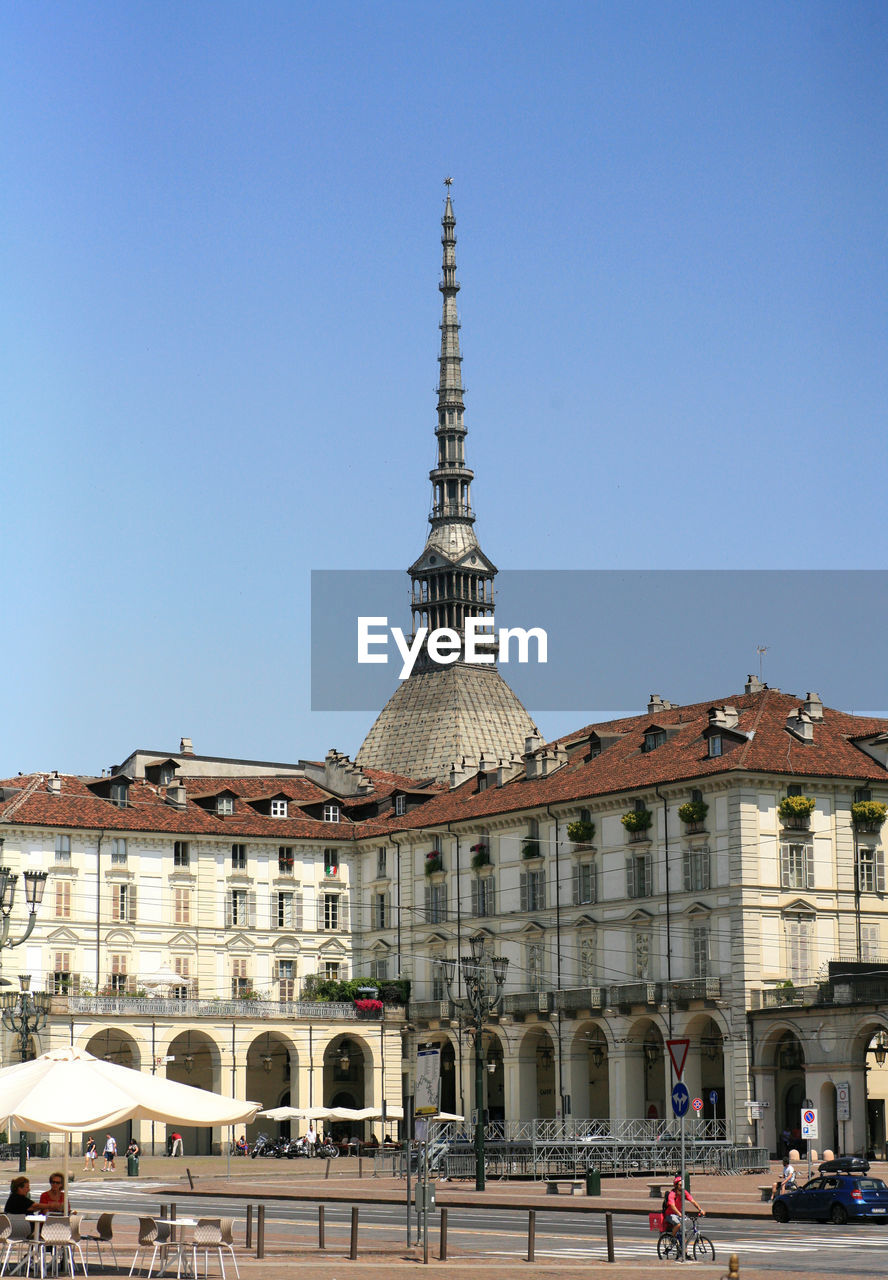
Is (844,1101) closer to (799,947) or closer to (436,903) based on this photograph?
(799,947)

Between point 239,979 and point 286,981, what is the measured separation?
2.55 meters

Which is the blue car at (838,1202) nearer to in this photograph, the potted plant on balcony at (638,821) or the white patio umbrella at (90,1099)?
the white patio umbrella at (90,1099)

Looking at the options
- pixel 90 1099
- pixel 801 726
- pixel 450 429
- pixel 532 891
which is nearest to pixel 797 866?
pixel 801 726

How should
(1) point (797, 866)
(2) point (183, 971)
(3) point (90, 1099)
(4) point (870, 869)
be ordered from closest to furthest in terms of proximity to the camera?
(3) point (90, 1099) → (1) point (797, 866) → (4) point (870, 869) → (2) point (183, 971)

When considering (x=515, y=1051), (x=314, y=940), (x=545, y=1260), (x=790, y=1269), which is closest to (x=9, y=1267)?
(x=545, y=1260)

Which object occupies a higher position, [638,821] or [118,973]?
[638,821]

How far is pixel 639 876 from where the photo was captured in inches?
3533

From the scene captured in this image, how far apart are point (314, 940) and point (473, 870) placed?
10631 mm

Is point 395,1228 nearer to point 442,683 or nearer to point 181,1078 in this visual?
point 181,1078

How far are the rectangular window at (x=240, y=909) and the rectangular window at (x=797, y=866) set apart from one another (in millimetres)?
29679

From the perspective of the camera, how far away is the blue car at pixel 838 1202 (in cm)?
4800

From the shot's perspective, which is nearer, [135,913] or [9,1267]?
[9,1267]

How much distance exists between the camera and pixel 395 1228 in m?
45.4

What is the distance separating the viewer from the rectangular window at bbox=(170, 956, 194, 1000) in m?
99.9
